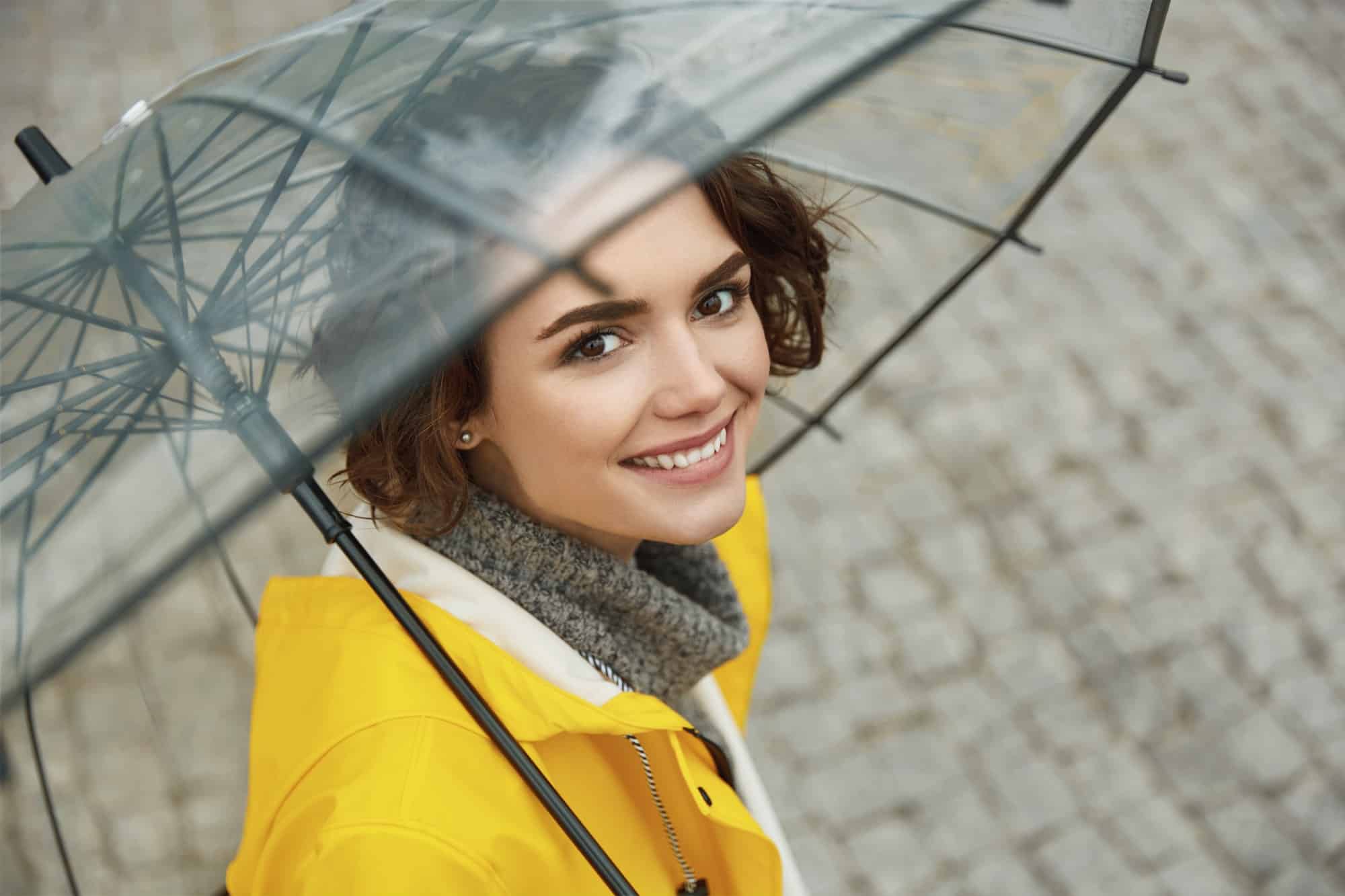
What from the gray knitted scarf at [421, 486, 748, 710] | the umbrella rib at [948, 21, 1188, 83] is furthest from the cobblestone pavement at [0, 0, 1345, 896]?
the umbrella rib at [948, 21, 1188, 83]

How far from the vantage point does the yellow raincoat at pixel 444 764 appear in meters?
1.49

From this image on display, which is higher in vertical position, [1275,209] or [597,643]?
[597,643]

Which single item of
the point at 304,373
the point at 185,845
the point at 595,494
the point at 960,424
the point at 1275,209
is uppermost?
the point at 304,373

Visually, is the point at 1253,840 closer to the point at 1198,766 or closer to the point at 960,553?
the point at 1198,766

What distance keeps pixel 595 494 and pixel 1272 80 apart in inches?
207

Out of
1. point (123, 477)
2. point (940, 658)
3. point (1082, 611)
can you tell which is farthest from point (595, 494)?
point (1082, 611)

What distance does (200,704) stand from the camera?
1.69 metres

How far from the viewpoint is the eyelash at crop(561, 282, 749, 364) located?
161 cm

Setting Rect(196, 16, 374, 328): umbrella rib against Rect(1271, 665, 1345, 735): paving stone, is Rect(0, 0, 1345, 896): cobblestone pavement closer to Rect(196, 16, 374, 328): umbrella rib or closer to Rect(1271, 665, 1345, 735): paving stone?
Rect(1271, 665, 1345, 735): paving stone

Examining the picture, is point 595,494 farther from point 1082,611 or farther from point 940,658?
point 1082,611

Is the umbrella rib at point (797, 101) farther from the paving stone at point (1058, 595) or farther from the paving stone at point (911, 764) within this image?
the paving stone at point (1058, 595)

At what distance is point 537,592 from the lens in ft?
6.12

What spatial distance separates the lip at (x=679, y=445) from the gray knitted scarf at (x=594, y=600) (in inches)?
10.4

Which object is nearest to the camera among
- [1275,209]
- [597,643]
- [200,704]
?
[200,704]
